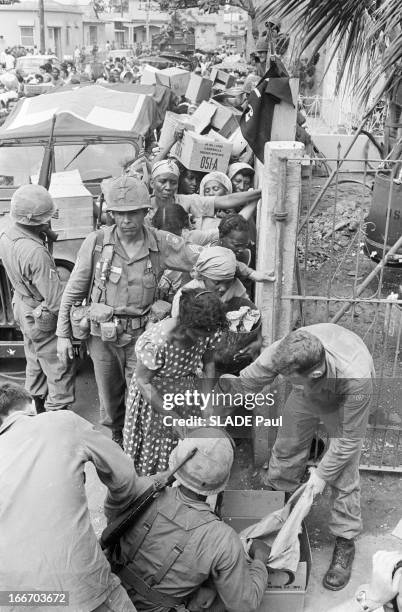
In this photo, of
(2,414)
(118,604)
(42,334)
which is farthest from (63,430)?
(42,334)

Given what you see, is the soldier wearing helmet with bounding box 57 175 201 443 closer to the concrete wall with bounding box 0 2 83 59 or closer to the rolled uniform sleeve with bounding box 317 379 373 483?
the rolled uniform sleeve with bounding box 317 379 373 483

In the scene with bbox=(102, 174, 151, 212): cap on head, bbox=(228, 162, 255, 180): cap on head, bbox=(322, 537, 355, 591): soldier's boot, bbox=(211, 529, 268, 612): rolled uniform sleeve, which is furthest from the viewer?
bbox=(228, 162, 255, 180): cap on head

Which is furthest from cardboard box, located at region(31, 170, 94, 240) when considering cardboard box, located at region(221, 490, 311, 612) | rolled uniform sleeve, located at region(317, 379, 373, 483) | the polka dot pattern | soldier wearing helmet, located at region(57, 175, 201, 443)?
rolled uniform sleeve, located at region(317, 379, 373, 483)

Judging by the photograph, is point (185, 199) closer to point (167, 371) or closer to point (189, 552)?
point (167, 371)

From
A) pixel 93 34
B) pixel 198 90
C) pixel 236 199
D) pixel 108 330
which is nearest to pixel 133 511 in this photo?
pixel 108 330

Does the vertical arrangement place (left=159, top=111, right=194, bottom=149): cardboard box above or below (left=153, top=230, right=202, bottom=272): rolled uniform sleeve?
above

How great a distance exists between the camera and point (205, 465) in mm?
2562

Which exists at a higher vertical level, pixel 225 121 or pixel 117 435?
pixel 225 121

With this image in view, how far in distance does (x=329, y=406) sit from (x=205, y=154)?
406 cm

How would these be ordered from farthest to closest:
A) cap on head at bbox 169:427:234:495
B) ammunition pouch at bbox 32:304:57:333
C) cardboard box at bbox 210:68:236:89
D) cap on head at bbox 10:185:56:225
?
cardboard box at bbox 210:68:236:89, ammunition pouch at bbox 32:304:57:333, cap on head at bbox 10:185:56:225, cap on head at bbox 169:427:234:495

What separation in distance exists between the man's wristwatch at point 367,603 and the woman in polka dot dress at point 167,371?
1260mm

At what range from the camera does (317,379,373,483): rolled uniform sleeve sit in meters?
3.05

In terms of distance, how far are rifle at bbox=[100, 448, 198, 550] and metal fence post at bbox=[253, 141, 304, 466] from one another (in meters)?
1.38

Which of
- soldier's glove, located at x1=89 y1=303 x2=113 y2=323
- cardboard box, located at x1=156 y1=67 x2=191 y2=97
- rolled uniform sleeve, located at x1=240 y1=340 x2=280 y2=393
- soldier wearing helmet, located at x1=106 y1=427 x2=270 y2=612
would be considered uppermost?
cardboard box, located at x1=156 y1=67 x2=191 y2=97
